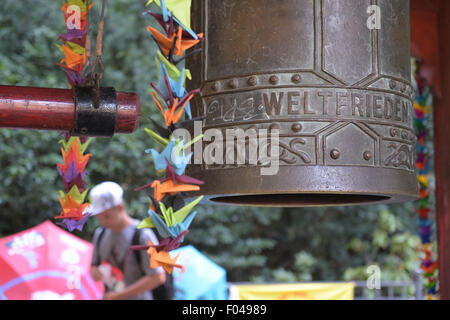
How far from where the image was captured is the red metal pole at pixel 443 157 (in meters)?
3.08

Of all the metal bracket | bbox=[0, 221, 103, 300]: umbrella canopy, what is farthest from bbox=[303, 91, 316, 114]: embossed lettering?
bbox=[0, 221, 103, 300]: umbrella canopy

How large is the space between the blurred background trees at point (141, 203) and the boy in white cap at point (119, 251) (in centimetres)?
337

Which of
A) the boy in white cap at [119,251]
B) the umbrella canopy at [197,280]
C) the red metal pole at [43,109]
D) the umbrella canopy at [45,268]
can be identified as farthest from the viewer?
the umbrella canopy at [197,280]

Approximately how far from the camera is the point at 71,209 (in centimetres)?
203

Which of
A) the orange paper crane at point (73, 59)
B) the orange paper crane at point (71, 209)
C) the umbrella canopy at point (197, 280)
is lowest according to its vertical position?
the umbrella canopy at point (197, 280)

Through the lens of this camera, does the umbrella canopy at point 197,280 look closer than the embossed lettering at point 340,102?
No

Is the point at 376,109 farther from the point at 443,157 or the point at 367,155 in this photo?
the point at 443,157

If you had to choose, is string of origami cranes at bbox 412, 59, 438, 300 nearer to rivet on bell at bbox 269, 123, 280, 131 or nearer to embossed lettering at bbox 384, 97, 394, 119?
embossed lettering at bbox 384, 97, 394, 119

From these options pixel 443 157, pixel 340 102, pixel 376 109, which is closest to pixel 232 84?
pixel 340 102

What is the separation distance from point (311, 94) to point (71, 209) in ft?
2.80

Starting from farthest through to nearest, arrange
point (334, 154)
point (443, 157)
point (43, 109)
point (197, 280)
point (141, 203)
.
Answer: point (141, 203), point (197, 280), point (443, 157), point (334, 154), point (43, 109)

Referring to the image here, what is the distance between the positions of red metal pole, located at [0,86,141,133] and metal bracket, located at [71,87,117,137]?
0.01m

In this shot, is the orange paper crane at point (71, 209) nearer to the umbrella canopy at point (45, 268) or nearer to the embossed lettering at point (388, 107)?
the embossed lettering at point (388, 107)

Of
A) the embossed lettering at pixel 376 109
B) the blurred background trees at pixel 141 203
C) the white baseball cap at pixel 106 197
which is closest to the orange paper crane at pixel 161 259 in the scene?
the embossed lettering at pixel 376 109
